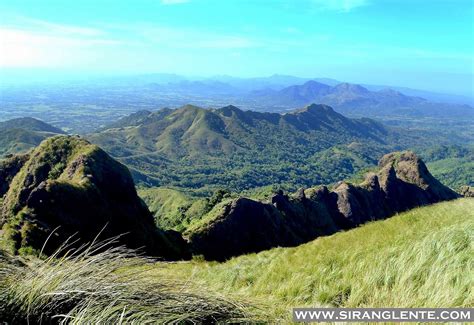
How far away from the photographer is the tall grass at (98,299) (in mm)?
→ 4234

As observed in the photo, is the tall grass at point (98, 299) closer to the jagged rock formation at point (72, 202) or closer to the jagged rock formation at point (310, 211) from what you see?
the jagged rock formation at point (310, 211)

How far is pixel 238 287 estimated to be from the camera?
25.0 ft

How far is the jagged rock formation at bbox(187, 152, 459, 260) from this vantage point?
5397 cm

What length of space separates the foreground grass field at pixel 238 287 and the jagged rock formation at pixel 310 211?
13601 mm

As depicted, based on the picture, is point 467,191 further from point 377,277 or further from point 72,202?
point 377,277

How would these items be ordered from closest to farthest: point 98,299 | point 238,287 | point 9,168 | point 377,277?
point 98,299, point 377,277, point 238,287, point 9,168

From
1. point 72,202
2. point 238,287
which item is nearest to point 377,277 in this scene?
point 238,287

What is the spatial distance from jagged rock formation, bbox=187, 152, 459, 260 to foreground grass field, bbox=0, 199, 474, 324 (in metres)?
13.6

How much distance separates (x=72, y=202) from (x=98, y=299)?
123 feet

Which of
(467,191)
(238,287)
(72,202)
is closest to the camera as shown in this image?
(238,287)

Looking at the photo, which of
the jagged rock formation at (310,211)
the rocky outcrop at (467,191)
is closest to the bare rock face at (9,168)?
the jagged rock formation at (310,211)

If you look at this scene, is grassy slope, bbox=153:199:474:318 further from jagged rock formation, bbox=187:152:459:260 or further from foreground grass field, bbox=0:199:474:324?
jagged rock formation, bbox=187:152:459:260

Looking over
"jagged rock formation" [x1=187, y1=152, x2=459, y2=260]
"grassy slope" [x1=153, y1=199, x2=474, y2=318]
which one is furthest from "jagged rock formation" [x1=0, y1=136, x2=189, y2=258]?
"grassy slope" [x1=153, y1=199, x2=474, y2=318]

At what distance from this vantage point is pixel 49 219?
36.3 meters
